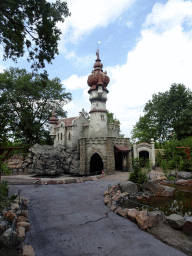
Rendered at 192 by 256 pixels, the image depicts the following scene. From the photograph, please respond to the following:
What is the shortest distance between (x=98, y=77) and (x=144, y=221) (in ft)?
75.1

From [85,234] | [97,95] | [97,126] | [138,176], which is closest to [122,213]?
[85,234]

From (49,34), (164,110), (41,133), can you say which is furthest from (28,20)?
(164,110)

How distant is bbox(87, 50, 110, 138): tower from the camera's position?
80.5ft

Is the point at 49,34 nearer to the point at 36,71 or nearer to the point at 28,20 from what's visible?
the point at 28,20

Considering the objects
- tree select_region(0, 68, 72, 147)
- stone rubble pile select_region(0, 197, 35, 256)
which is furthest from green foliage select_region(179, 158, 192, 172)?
tree select_region(0, 68, 72, 147)

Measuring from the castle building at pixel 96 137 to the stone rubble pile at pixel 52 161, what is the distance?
65.0 inches

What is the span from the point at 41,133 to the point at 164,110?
2690 centimetres

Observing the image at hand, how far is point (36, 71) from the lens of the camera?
9.23 m

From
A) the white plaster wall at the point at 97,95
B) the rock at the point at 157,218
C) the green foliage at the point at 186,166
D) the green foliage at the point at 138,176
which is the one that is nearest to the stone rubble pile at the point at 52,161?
the white plaster wall at the point at 97,95

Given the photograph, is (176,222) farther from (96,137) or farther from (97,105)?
(97,105)

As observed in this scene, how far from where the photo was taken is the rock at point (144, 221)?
568 cm

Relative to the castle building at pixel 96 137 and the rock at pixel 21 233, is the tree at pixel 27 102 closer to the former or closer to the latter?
the castle building at pixel 96 137

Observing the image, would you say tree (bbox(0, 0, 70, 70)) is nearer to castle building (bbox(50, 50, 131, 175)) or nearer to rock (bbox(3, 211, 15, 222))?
rock (bbox(3, 211, 15, 222))

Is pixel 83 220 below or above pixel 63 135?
below
